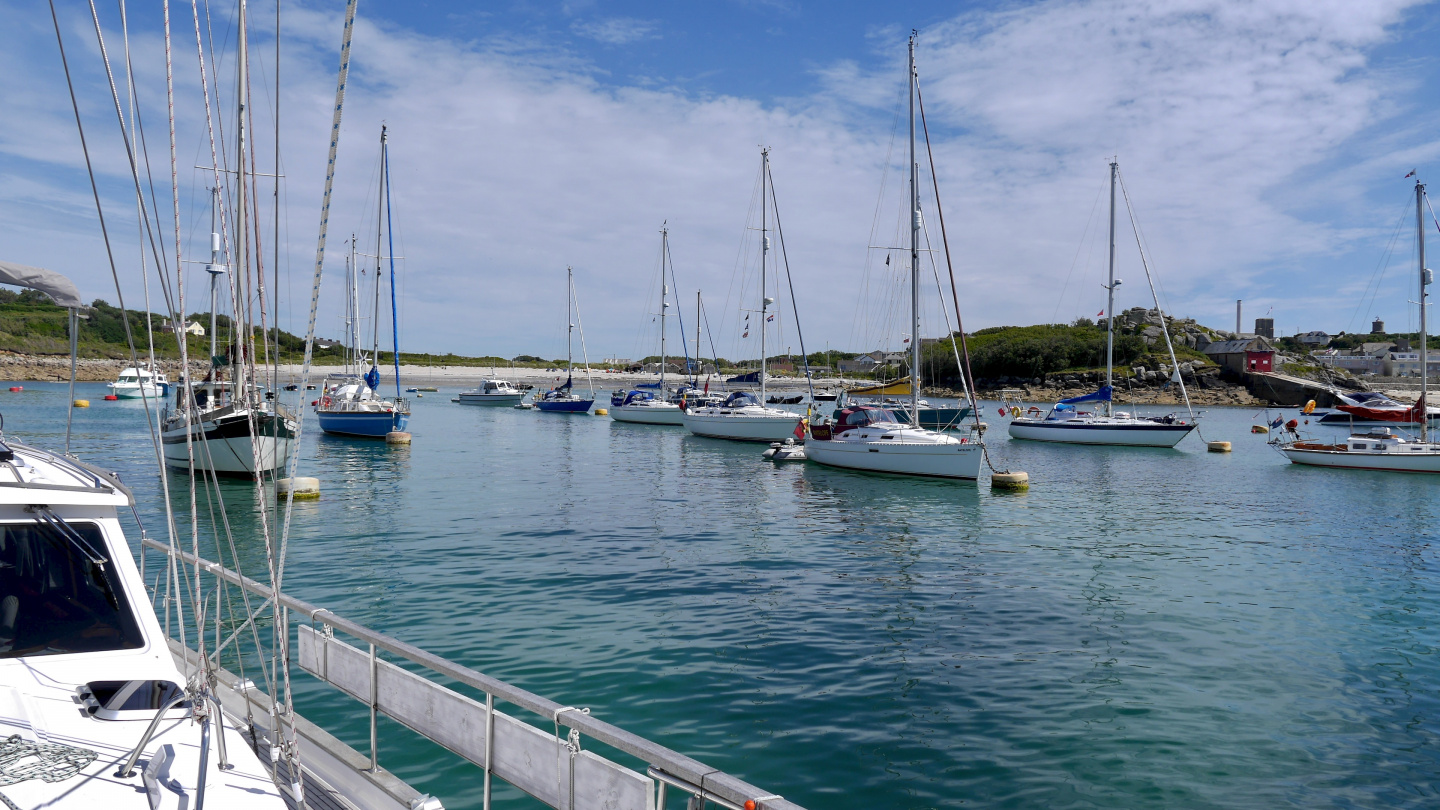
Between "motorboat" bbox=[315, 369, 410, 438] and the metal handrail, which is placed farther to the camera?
"motorboat" bbox=[315, 369, 410, 438]

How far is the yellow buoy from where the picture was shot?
30625 millimetres

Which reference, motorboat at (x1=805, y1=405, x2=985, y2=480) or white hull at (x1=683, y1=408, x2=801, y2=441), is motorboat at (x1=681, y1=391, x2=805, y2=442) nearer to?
white hull at (x1=683, y1=408, x2=801, y2=441)

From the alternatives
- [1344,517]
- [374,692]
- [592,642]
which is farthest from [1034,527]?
[374,692]

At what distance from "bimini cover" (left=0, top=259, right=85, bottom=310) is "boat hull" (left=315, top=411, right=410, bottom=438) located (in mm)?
39414

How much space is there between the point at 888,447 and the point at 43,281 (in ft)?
97.6

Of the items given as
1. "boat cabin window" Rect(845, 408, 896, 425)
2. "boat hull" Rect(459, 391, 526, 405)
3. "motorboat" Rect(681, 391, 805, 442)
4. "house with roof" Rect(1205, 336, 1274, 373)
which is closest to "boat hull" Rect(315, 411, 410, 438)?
"motorboat" Rect(681, 391, 805, 442)

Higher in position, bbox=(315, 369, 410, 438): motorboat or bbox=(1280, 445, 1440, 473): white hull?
bbox=(315, 369, 410, 438): motorboat

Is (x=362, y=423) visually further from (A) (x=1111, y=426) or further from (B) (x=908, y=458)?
(A) (x=1111, y=426)

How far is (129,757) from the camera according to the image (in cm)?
411

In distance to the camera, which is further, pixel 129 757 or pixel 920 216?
pixel 920 216

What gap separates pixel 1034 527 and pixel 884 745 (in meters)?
16.1

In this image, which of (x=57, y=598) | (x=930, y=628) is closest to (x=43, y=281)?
(x=57, y=598)

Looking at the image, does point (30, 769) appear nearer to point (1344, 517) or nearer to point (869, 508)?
point (869, 508)

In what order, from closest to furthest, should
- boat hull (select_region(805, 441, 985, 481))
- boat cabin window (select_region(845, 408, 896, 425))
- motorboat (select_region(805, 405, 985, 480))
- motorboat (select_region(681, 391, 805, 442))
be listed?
1. boat hull (select_region(805, 441, 985, 481))
2. motorboat (select_region(805, 405, 985, 480))
3. boat cabin window (select_region(845, 408, 896, 425))
4. motorboat (select_region(681, 391, 805, 442))
